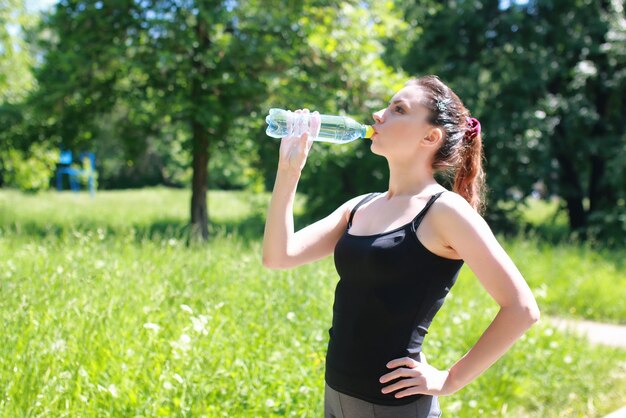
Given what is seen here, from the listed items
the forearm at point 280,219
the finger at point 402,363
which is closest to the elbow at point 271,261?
the forearm at point 280,219

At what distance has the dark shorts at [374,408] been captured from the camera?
199 centimetres

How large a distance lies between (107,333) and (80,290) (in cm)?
58

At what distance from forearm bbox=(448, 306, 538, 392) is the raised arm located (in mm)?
632

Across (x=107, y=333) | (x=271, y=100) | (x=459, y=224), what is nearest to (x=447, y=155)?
(x=459, y=224)

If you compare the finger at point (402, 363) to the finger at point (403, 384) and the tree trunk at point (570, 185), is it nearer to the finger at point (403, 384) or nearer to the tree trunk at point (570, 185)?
the finger at point (403, 384)

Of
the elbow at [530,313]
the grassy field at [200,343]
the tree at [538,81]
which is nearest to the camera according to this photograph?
the elbow at [530,313]

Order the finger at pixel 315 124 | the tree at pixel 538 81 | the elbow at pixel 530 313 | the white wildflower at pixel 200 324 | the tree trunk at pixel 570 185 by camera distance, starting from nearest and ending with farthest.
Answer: the elbow at pixel 530 313
the finger at pixel 315 124
the white wildflower at pixel 200 324
the tree at pixel 538 81
the tree trunk at pixel 570 185

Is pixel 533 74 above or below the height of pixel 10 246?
above

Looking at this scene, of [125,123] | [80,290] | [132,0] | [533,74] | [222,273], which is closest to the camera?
[80,290]

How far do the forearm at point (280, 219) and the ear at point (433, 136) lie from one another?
43 cm

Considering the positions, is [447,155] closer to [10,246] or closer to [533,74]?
[10,246]

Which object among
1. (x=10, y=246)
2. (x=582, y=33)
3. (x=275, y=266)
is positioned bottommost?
(x=10, y=246)

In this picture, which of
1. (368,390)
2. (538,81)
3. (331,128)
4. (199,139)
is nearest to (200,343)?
(331,128)

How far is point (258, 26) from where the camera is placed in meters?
9.73
